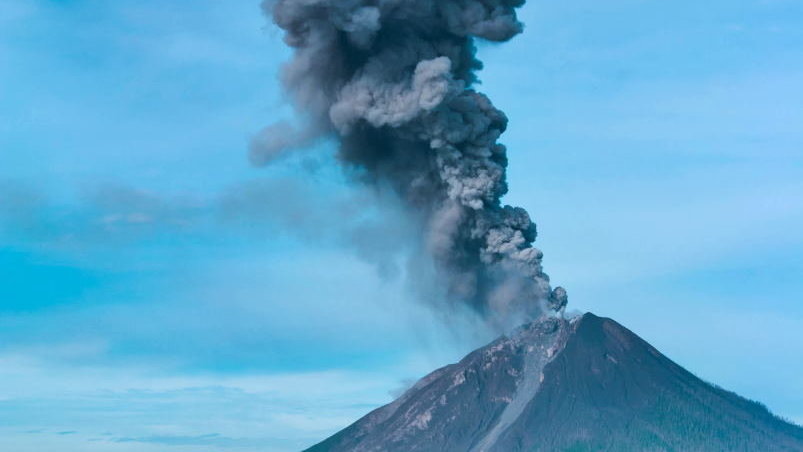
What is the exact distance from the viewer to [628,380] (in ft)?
228

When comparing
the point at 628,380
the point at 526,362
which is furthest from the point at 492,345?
the point at 628,380

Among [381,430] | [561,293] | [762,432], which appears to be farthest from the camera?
[381,430]

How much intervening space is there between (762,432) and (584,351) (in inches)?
445

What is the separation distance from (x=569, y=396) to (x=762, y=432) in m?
11.5

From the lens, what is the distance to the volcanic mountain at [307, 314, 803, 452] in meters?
65.1

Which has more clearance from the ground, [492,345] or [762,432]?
[492,345]

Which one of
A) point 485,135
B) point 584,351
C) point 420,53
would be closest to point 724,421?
point 584,351

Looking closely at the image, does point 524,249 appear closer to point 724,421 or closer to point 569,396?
point 569,396

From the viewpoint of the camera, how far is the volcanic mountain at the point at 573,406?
65.1 m

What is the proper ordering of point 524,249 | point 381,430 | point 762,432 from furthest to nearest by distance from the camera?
point 381,430
point 762,432
point 524,249

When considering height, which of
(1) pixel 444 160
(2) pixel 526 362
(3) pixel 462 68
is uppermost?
(3) pixel 462 68

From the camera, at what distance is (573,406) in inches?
2640

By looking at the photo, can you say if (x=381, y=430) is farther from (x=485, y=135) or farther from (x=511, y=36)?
(x=511, y=36)

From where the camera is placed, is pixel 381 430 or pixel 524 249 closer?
pixel 524 249
